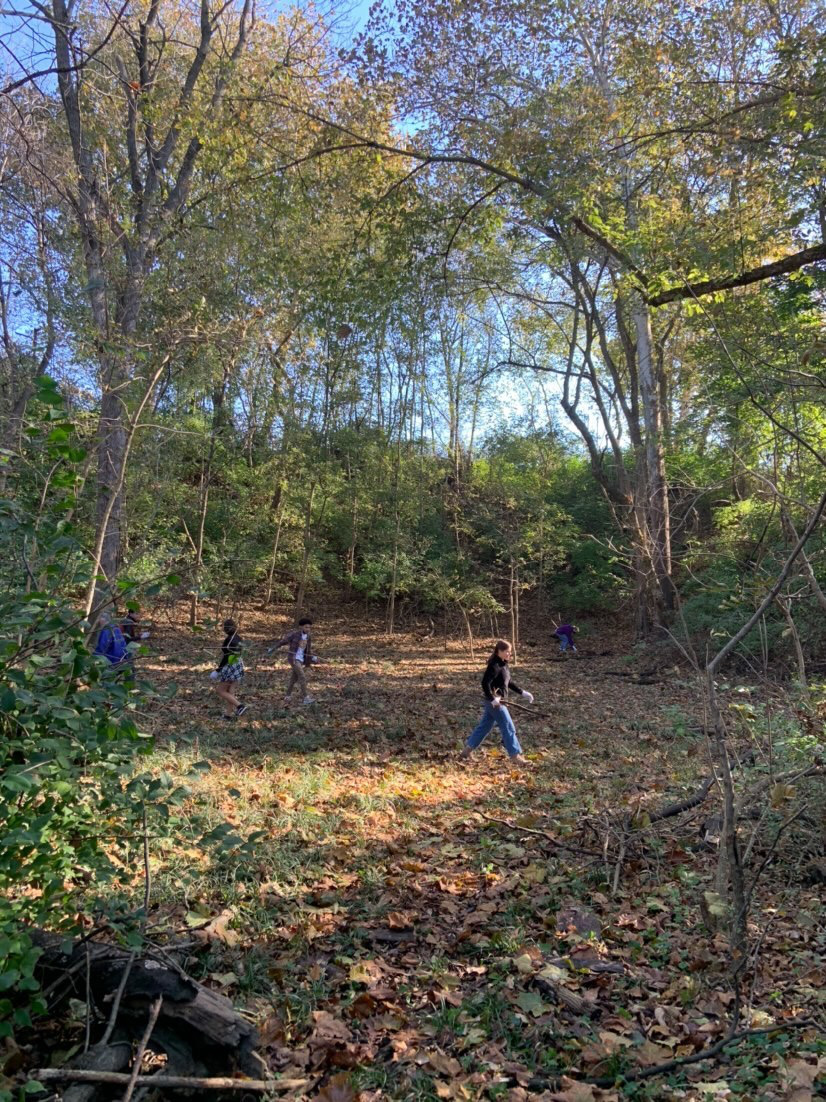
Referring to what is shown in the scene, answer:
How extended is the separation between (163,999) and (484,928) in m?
1.93

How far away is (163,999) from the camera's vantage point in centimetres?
277

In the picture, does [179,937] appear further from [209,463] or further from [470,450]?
[470,450]

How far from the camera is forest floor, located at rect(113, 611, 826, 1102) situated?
9.07 feet

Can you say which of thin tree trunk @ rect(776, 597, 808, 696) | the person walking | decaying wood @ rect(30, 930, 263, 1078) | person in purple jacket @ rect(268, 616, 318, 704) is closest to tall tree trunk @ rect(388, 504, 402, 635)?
person in purple jacket @ rect(268, 616, 318, 704)

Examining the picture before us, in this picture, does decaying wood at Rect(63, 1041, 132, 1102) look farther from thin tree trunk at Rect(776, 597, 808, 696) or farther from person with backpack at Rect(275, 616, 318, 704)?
person with backpack at Rect(275, 616, 318, 704)

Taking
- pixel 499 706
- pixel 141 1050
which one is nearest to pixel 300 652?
pixel 499 706

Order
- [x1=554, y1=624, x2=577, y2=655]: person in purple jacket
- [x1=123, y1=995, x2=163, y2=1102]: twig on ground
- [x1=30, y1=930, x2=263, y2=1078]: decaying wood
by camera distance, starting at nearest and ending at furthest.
A: [x1=123, y1=995, x2=163, y2=1102]: twig on ground < [x1=30, y1=930, x2=263, y2=1078]: decaying wood < [x1=554, y1=624, x2=577, y2=655]: person in purple jacket

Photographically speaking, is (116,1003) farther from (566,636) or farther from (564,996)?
(566,636)

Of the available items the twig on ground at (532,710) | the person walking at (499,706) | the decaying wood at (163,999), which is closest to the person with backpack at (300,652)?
the twig on ground at (532,710)

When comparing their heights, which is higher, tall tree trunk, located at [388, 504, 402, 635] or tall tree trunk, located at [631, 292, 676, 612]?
tall tree trunk, located at [631, 292, 676, 612]

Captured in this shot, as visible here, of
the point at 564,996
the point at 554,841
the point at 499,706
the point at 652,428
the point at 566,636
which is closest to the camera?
the point at 564,996

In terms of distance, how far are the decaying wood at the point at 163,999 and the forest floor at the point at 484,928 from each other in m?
0.26

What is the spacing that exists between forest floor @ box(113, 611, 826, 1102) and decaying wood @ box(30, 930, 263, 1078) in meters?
0.26

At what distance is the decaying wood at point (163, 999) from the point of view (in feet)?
8.91
